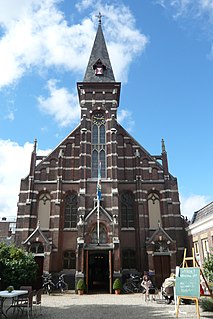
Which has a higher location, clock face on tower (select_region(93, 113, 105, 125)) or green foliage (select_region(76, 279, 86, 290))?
clock face on tower (select_region(93, 113, 105, 125))

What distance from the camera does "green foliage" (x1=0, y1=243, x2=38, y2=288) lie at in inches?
695

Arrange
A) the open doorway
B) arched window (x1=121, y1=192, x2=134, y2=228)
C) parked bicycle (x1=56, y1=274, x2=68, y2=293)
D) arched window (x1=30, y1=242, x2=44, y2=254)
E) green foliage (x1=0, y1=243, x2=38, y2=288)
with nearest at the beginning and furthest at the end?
green foliage (x1=0, y1=243, x2=38, y2=288), parked bicycle (x1=56, y1=274, x2=68, y2=293), arched window (x1=30, y1=242, x2=44, y2=254), the open doorway, arched window (x1=121, y1=192, x2=134, y2=228)

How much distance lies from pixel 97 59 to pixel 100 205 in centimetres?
1852

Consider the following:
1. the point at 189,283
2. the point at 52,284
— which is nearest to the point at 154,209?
the point at 52,284

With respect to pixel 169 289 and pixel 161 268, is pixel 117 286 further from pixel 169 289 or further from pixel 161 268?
pixel 169 289

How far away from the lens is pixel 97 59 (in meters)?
33.8

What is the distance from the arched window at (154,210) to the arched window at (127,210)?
188 centimetres

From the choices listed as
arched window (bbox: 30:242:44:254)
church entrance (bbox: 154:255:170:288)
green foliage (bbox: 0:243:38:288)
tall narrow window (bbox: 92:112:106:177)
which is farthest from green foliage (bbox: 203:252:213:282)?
arched window (bbox: 30:242:44:254)

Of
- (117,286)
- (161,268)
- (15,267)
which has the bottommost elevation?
(117,286)

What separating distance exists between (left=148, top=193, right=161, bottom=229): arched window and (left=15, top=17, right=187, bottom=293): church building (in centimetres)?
10

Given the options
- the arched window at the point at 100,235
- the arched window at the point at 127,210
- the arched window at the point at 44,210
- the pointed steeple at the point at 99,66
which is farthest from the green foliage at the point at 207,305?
the pointed steeple at the point at 99,66

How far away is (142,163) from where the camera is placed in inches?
1185

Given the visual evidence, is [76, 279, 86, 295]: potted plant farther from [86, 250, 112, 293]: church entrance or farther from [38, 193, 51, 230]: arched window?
[38, 193, 51, 230]: arched window

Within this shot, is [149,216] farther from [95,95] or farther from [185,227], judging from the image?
[95,95]
